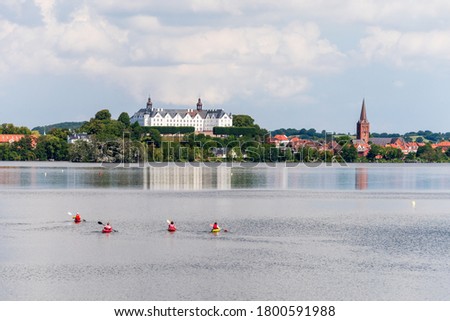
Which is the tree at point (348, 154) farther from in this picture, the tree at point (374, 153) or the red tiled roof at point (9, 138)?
the red tiled roof at point (9, 138)

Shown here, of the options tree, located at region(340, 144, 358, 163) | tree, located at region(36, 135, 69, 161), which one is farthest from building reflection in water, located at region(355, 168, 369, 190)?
tree, located at region(340, 144, 358, 163)

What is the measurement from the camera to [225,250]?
1196 inches

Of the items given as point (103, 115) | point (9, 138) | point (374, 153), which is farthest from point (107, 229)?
point (374, 153)

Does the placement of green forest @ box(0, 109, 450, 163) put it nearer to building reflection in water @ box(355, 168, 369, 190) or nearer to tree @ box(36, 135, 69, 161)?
tree @ box(36, 135, 69, 161)

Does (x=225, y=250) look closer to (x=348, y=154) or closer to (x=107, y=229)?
(x=107, y=229)

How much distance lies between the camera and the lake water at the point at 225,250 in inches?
934

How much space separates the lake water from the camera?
23.7m
